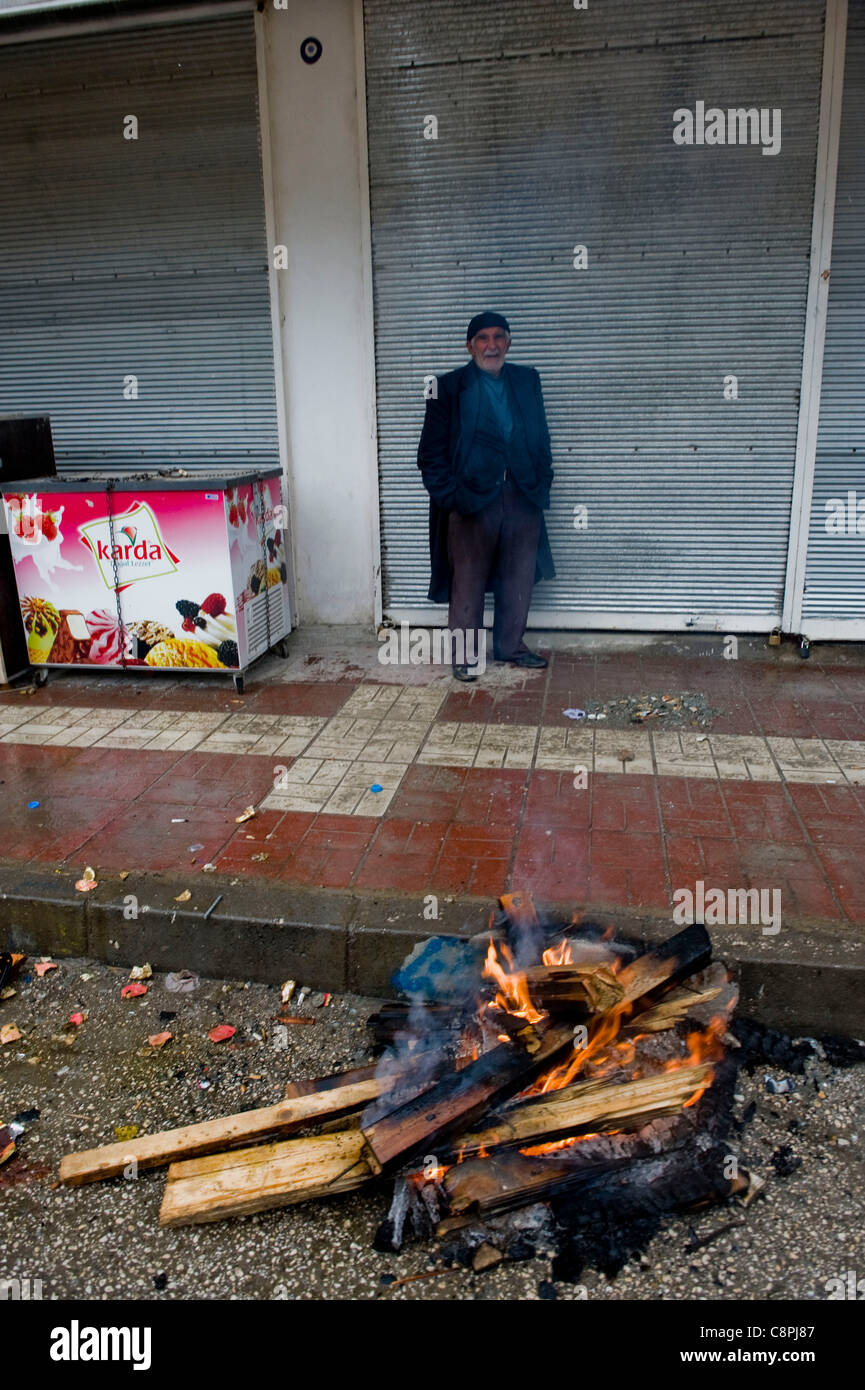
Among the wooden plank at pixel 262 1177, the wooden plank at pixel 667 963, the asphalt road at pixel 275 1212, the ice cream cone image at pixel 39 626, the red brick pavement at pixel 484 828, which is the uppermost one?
the ice cream cone image at pixel 39 626

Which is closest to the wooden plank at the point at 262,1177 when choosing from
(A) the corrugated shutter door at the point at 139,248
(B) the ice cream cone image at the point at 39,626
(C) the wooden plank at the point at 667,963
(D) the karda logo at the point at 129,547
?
(C) the wooden plank at the point at 667,963

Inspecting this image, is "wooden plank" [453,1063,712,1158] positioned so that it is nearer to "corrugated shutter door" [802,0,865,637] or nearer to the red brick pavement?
the red brick pavement

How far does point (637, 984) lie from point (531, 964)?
40cm

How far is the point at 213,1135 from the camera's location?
3.24 m

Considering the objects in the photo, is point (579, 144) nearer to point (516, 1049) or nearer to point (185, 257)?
point (185, 257)

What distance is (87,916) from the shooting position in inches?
170

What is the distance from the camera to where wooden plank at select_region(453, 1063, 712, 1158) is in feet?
10.3

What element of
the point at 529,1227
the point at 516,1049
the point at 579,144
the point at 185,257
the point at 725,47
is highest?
the point at 725,47

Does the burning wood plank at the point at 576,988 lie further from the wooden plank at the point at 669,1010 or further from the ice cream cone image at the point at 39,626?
the ice cream cone image at the point at 39,626

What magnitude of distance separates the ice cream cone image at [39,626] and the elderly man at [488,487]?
105 inches

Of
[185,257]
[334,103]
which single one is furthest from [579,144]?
[185,257]

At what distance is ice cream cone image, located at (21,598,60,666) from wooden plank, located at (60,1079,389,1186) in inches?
178

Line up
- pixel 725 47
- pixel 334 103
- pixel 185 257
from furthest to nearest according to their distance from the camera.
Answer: pixel 185 257
pixel 334 103
pixel 725 47

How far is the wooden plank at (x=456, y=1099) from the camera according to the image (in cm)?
307
